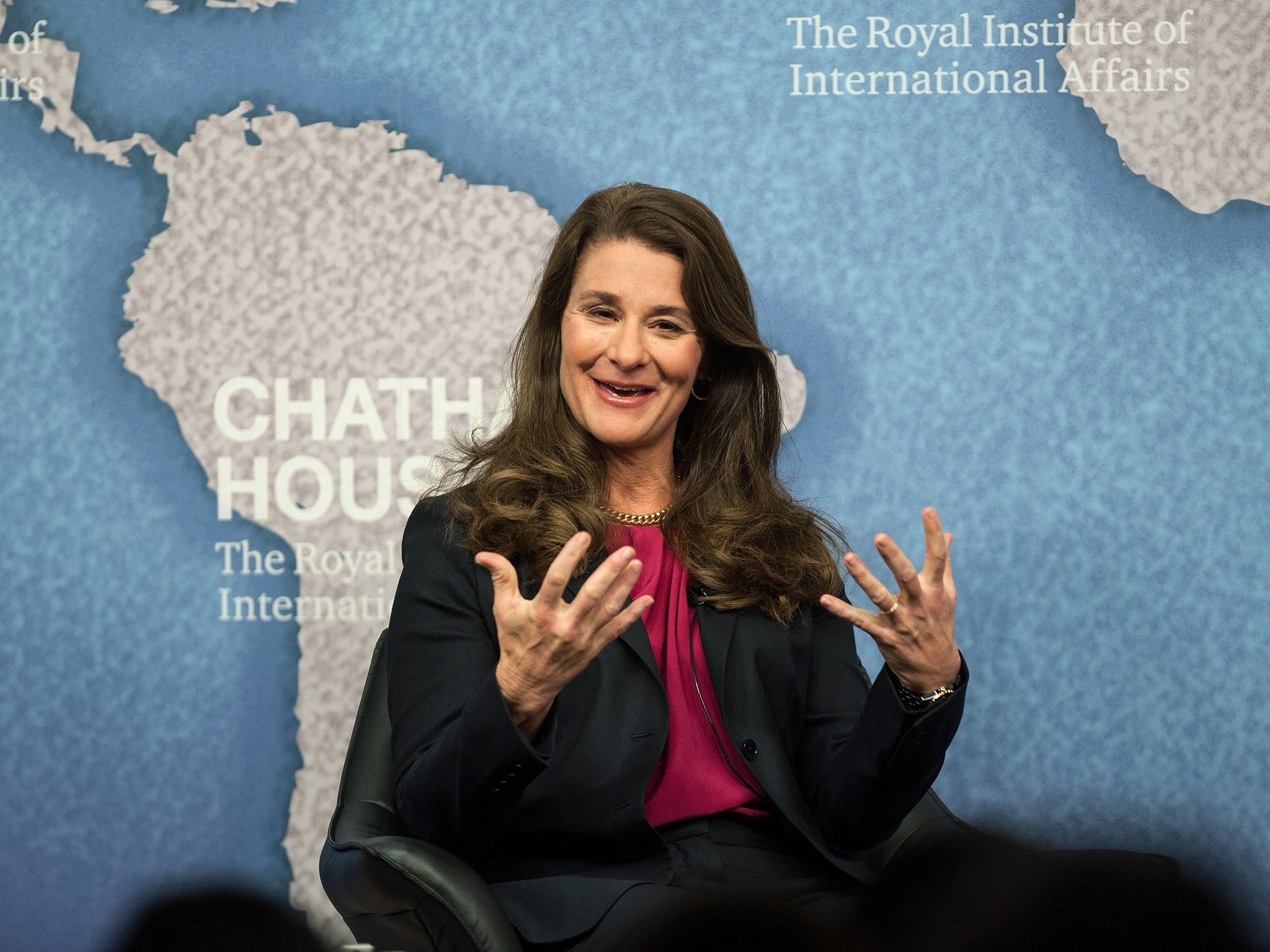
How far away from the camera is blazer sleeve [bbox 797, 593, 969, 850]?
150 cm

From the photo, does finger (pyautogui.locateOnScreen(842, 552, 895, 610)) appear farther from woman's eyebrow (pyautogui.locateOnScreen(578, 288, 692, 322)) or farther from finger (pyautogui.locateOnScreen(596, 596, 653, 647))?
woman's eyebrow (pyautogui.locateOnScreen(578, 288, 692, 322))

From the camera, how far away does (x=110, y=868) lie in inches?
97.1

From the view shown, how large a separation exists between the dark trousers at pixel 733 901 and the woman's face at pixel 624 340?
1.95 feet

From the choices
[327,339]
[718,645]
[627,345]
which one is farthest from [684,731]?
[327,339]

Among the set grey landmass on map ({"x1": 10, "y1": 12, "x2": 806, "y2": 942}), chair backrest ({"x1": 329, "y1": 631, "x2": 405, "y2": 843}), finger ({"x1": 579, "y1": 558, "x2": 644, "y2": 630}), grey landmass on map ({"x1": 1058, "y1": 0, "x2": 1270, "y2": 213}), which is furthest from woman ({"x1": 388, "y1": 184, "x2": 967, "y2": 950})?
grey landmass on map ({"x1": 1058, "y1": 0, "x2": 1270, "y2": 213})

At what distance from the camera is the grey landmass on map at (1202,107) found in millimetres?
2439

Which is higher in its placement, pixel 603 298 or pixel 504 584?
pixel 603 298

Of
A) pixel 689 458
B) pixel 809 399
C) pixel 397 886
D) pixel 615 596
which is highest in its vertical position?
pixel 809 399

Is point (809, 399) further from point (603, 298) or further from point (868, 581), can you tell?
point (868, 581)

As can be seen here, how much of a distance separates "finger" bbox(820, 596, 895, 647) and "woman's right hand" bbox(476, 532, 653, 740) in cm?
26

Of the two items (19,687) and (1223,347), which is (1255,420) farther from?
(19,687)

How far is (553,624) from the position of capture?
1316mm

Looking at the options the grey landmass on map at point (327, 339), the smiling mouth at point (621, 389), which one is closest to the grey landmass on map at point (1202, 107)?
the grey landmass on map at point (327, 339)

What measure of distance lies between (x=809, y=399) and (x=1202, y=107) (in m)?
Result: 1.01
